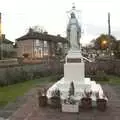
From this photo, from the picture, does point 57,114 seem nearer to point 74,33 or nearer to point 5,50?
point 74,33

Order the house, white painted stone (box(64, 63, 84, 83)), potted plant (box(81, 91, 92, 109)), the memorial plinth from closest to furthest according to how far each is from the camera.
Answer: potted plant (box(81, 91, 92, 109)), the memorial plinth, white painted stone (box(64, 63, 84, 83)), the house

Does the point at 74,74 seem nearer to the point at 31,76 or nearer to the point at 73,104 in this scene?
the point at 73,104

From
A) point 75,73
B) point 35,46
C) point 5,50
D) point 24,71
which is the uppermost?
point 35,46

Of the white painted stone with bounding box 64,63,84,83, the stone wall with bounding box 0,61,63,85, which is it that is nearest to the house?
the stone wall with bounding box 0,61,63,85

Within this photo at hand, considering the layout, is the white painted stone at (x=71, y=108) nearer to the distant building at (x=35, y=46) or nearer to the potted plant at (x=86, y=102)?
the potted plant at (x=86, y=102)

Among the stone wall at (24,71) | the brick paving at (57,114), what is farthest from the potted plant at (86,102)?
the stone wall at (24,71)

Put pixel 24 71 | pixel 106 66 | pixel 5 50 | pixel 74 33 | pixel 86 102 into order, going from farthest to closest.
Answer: pixel 5 50, pixel 106 66, pixel 24 71, pixel 74 33, pixel 86 102

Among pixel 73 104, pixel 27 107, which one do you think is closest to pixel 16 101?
pixel 27 107

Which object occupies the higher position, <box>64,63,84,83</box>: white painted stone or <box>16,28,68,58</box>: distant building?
<box>16,28,68,58</box>: distant building

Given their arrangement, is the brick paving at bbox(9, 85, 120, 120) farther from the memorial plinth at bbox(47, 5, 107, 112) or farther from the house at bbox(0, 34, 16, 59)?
the house at bbox(0, 34, 16, 59)

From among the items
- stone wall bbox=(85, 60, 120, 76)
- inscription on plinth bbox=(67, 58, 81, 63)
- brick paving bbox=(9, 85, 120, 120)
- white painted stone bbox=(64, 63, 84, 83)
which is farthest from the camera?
stone wall bbox=(85, 60, 120, 76)

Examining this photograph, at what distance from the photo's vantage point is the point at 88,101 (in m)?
13.5

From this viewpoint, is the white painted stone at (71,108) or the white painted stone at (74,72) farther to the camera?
the white painted stone at (74,72)

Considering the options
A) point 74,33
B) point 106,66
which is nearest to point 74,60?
point 74,33
